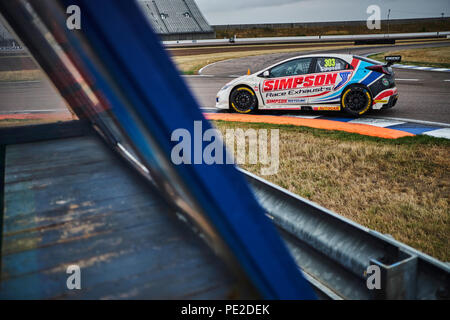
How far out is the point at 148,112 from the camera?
1.42 meters

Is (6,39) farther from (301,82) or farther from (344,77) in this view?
(344,77)

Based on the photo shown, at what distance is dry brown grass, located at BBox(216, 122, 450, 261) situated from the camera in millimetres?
3748

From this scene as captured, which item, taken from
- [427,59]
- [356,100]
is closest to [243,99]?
[356,100]

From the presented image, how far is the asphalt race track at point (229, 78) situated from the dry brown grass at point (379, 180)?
195 cm

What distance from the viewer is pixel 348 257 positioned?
7.92 feet


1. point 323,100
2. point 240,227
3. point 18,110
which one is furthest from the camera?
point 323,100

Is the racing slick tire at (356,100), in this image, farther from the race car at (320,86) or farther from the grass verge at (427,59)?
the grass verge at (427,59)

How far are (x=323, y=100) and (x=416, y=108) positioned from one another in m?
2.60

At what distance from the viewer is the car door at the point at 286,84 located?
9.54 m

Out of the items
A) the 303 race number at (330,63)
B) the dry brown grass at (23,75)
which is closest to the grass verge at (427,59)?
the 303 race number at (330,63)

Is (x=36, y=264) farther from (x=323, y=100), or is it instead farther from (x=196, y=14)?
(x=196, y=14)

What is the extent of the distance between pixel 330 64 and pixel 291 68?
0.97 meters
